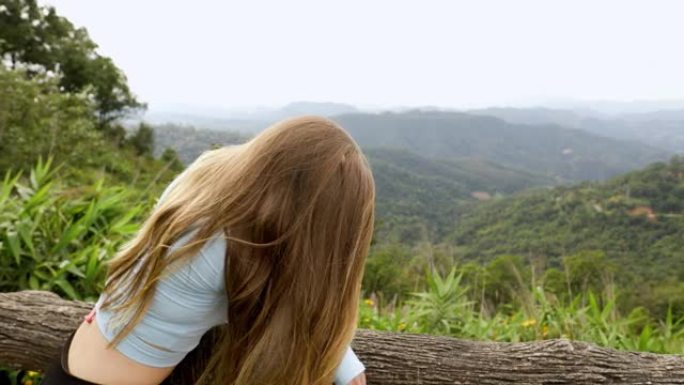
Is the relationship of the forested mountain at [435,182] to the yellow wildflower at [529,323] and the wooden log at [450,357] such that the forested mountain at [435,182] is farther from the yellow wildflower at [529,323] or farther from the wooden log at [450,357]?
the wooden log at [450,357]

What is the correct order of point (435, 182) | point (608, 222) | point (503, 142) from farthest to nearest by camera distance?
point (503, 142)
point (435, 182)
point (608, 222)

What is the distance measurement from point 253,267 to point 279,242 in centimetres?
8

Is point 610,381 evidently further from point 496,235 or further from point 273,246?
point 496,235

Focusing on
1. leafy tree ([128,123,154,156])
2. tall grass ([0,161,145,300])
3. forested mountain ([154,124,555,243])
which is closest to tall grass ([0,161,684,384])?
tall grass ([0,161,145,300])

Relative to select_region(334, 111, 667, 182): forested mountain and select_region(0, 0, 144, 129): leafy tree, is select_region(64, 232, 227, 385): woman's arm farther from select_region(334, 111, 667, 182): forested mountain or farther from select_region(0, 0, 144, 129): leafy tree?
select_region(334, 111, 667, 182): forested mountain

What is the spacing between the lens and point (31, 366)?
1920 mm

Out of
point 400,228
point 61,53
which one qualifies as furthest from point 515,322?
point 61,53

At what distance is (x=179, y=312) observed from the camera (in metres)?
1.17

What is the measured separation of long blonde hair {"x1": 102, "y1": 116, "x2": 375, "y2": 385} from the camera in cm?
114

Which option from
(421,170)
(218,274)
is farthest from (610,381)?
(421,170)

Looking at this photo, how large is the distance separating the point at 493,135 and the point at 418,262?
7436 inches

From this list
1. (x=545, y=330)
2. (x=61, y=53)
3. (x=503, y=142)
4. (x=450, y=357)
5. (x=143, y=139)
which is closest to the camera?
(x=450, y=357)

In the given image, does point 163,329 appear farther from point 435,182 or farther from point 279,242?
point 435,182

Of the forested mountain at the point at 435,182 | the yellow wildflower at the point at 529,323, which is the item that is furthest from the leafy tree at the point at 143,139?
the yellow wildflower at the point at 529,323
